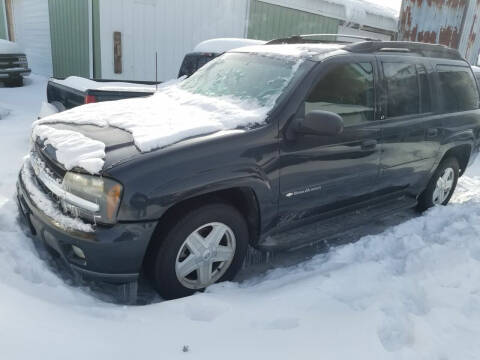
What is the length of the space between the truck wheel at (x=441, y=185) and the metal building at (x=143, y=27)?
312 inches

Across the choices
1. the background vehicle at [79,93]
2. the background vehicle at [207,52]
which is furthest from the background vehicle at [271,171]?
the background vehicle at [207,52]

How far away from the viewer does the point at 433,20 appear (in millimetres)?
11117

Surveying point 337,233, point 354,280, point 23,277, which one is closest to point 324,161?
point 337,233

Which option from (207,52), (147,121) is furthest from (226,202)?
(207,52)

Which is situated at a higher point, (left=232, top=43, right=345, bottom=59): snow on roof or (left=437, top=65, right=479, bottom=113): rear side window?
(left=232, top=43, right=345, bottom=59): snow on roof

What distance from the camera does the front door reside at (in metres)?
3.08

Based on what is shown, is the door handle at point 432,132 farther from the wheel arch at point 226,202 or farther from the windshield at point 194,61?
the windshield at point 194,61

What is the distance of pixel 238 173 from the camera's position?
8.98 feet

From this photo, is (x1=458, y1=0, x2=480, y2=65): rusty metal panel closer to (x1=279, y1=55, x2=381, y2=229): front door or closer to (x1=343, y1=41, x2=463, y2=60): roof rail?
(x1=343, y1=41, x2=463, y2=60): roof rail

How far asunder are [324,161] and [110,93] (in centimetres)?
300

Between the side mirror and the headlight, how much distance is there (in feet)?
4.53

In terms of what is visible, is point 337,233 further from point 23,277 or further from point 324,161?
point 23,277

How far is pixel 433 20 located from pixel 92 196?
11.4 m

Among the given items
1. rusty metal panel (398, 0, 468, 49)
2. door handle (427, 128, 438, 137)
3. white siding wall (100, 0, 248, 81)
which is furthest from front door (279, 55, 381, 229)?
rusty metal panel (398, 0, 468, 49)
